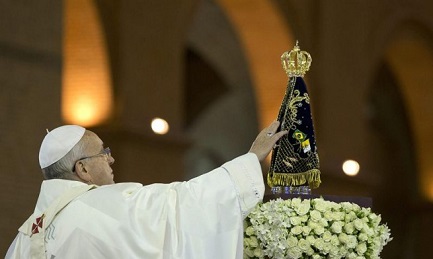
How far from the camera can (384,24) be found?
16703mm

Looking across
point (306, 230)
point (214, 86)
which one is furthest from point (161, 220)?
point (214, 86)

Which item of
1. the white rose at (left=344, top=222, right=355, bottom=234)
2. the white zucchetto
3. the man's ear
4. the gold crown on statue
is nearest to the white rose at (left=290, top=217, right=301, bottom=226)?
the white rose at (left=344, top=222, right=355, bottom=234)

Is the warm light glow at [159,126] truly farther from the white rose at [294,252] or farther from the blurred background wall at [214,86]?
the white rose at [294,252]

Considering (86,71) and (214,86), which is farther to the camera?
(214,86)

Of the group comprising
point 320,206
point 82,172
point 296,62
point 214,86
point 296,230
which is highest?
point 214,86

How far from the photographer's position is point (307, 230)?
5.19m

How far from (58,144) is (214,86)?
1516 centimetres

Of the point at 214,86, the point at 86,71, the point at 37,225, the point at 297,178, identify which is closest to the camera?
the point at 37,225

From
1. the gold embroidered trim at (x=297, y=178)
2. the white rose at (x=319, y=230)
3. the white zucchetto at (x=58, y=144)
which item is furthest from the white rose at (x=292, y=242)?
the white zucchetto at (x=58, y=144)

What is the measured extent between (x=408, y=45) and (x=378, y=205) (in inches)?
157

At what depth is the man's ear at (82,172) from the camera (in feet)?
17.2

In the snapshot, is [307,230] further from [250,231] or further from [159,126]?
[159,126]

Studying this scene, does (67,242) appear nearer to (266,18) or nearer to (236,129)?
(266,18)

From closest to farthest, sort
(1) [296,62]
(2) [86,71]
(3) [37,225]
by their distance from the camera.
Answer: (3) [37,225]
(1) [296,62]
(2) [86,71]
